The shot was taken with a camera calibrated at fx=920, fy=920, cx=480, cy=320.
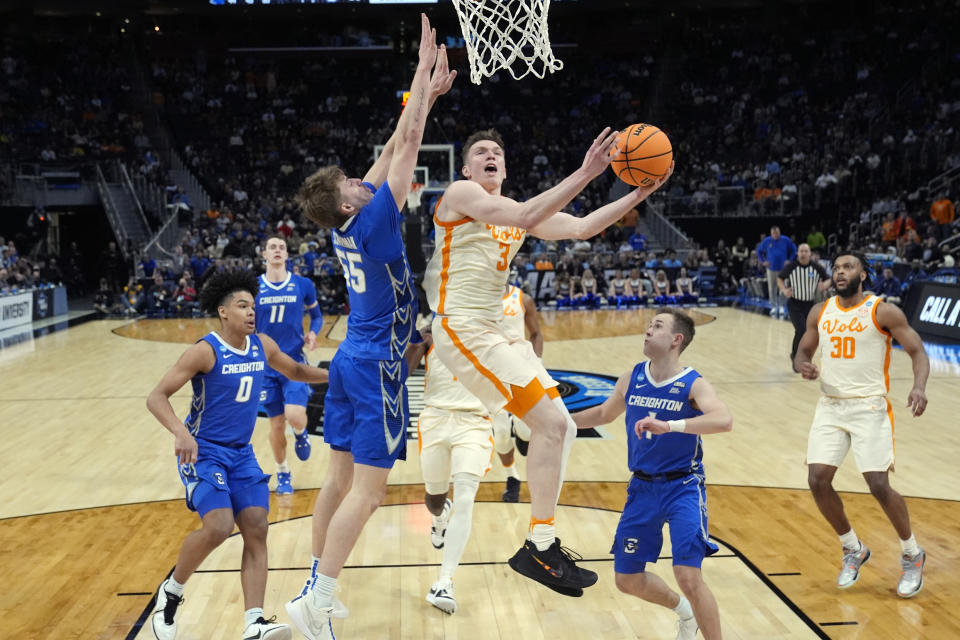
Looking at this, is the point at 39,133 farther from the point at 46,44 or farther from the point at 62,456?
the point at 62,456

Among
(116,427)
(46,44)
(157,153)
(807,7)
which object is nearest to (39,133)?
(157,153)

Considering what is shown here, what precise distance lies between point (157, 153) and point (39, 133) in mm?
3273

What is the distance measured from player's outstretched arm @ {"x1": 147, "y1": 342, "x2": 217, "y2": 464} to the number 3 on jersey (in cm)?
84

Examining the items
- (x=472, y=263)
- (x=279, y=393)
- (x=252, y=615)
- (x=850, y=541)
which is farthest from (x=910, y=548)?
(x=279, y=393)

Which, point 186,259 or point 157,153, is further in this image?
point 157,153

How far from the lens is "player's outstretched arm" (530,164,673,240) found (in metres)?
3.73

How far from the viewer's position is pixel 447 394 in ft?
17.8

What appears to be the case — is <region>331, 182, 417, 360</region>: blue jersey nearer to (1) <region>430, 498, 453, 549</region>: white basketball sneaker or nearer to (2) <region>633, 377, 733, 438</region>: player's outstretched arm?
(2) <region>633, 377, 733, 438</region>: player's outstretched arm

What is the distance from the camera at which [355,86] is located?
30.8 meters

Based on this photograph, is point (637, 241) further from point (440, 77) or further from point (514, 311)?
point (440, 77)

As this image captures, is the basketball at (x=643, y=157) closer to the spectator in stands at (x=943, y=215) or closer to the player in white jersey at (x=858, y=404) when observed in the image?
the player in white jersey at (x=858, y=404)

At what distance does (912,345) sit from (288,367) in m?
3.50

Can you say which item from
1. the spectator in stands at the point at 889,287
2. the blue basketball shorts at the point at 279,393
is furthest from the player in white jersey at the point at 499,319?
the spectator in stands at the point at 889,287

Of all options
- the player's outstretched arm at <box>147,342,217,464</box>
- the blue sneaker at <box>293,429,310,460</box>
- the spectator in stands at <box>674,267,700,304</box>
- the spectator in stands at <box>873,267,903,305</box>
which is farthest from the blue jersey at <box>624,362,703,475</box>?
the spectator in stands at <box>674,267,700,304</box>
